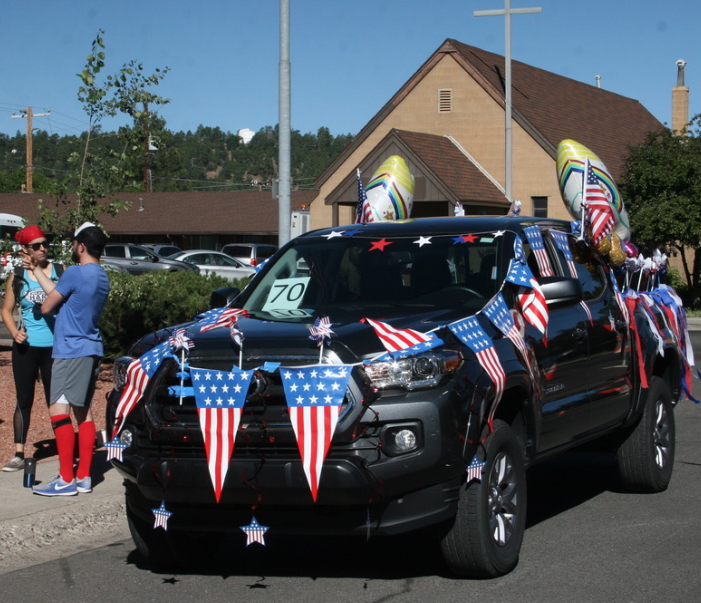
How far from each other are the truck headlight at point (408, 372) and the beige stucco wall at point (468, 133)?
1191 inches

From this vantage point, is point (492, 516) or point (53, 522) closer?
point (492, 516)

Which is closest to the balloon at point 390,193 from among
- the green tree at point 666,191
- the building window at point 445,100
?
the green tree at point 666,191

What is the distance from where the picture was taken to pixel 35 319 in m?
7.78

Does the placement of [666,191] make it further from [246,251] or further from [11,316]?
[11,316]

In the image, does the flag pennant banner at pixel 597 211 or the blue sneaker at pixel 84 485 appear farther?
the flag pennant banner at pixel 597 211

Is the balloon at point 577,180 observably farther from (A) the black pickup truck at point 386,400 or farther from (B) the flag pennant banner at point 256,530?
(B) the flag pennant banner at point 256,530

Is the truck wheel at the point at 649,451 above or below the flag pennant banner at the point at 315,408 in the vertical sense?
below

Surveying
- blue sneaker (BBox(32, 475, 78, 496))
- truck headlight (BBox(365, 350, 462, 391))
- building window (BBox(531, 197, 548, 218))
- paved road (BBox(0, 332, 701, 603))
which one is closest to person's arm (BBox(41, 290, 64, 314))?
blue sneaker (BBox(32, 475, 78, 496))

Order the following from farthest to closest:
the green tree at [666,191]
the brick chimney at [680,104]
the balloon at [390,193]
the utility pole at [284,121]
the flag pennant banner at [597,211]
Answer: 1. the brick chimney at [680,104]
2. the green tree at [666,191]
3. the utility pole at [284,121]
4. the balloon at [390,193]
5. the flag pennant banner at [597,211]

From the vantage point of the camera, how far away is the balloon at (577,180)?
8.93m

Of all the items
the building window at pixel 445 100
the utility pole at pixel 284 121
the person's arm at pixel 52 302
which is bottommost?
the person's arm at pixel 52 302

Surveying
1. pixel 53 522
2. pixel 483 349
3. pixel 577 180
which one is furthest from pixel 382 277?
pixel 577 180

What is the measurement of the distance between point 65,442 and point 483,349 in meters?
3.35

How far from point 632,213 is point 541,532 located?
2265 cm
